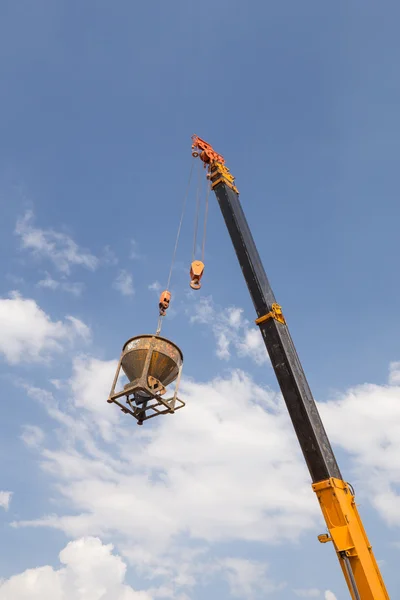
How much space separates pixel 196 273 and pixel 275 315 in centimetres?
369

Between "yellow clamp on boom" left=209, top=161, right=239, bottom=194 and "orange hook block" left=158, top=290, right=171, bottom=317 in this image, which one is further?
"yellow clamp on boom" left=209, top=161, right=239, bottom=194

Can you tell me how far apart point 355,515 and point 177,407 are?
4557 mm

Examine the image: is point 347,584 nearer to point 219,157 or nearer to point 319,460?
point 319,460

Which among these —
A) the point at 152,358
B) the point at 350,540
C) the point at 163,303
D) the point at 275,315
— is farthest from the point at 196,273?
the point at 350,540

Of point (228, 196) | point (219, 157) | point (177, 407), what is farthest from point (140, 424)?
point (219, 157)

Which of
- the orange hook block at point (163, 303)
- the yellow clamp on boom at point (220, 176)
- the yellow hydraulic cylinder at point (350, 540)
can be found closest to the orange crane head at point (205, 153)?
the yellow clamp on boom at point (220, 176)

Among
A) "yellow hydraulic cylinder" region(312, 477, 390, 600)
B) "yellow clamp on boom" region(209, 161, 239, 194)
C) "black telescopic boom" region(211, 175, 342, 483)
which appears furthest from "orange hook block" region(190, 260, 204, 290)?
"yellow hydraulic cylinder" region(312, 477, 390, 600)

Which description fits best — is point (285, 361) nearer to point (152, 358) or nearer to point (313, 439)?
point (313, 439)

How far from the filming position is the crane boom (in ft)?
29.8

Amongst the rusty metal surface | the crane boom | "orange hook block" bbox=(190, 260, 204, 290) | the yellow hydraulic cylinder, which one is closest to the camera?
the yellow hydraulic cylinder

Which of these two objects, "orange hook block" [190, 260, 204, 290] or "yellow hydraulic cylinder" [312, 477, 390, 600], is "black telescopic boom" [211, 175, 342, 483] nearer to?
"yellow hydraulic cylinder" [312, 477, 390, 600]

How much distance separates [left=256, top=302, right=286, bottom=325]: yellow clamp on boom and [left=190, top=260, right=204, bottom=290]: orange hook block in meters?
3.35

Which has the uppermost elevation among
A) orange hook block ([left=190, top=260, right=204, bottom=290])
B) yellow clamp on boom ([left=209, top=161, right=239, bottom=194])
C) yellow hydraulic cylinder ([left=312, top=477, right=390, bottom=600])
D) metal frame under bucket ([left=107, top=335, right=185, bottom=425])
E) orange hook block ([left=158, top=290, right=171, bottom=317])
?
yellow clamp on boom ([left=209, top=161, right=239, bottom=194])

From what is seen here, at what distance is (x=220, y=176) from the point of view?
1648cm
